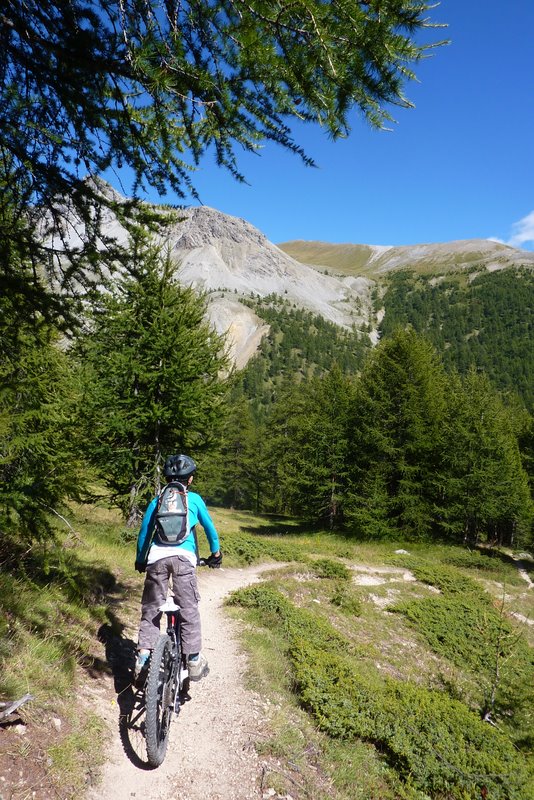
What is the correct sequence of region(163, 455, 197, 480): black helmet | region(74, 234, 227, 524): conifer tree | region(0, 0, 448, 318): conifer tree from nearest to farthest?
1. region(0, 0, 448, 318): conifer tree
2. region(163, 455, 197, 480): black helmet
3. region(74, 234, 227, 524): conifer tree

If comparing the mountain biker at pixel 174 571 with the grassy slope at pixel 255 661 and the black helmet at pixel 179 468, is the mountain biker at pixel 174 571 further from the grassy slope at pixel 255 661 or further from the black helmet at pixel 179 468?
the grassy slope at pixel 255 661

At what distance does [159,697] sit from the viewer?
380cm

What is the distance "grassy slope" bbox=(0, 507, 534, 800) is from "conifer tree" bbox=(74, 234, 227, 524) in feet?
6.38

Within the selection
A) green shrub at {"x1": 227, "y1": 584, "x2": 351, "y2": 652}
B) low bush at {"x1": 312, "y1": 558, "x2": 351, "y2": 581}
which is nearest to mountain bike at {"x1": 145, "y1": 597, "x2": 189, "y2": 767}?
green shrub at {"x1": 227, "y1": 584, "x2": 351, "y2": 652}

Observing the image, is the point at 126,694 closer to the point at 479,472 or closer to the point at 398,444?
the point at 398,444

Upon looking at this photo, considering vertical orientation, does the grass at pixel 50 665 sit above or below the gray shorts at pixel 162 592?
below

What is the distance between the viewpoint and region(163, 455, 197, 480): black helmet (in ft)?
14.4

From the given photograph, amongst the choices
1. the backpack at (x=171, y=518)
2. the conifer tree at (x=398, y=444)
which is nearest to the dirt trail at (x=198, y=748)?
the backpack at (x=171, y=518)

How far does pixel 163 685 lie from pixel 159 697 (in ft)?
0.31

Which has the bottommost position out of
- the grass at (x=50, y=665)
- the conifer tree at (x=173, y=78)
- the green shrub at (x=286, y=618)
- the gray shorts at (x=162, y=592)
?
the green shrub at (x=286, y=618)

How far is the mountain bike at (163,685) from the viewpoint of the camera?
3.57m

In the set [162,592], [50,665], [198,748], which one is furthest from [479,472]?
[50,665]

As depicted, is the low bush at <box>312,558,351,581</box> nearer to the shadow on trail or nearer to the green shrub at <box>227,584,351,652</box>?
the green shrub at <box>227,584,351,652</box>

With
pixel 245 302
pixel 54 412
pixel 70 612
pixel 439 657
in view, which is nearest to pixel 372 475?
pixel 439 657
